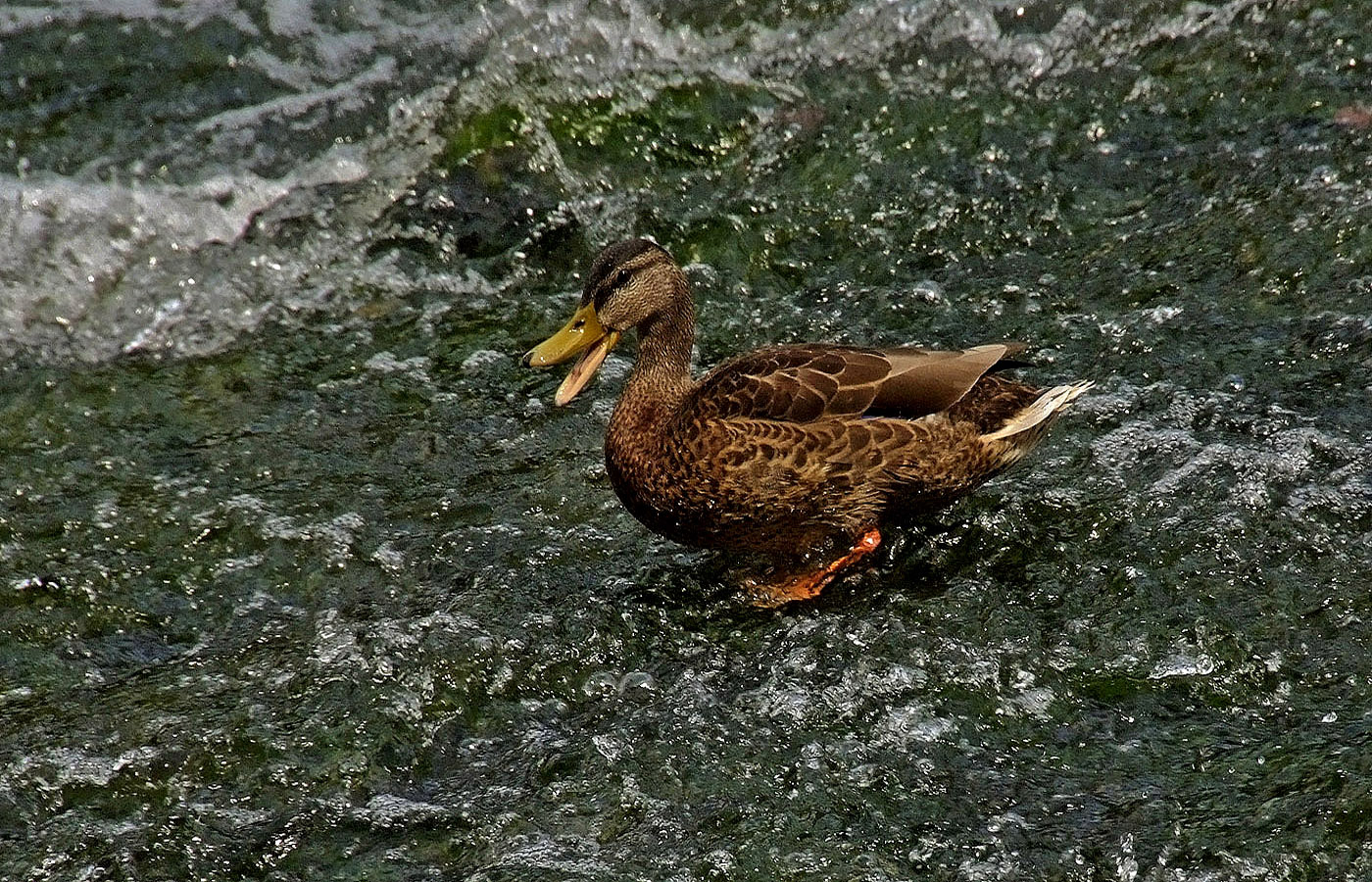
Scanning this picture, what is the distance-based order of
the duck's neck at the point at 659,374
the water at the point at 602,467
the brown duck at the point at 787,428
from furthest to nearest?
the duck's neck at the point at 659,374, the brown duck at the point at 787,428, the water at the point at 602,467

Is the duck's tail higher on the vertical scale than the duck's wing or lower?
lower

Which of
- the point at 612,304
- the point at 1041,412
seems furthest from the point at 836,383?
the point at 612,304

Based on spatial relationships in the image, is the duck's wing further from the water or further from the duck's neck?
the water

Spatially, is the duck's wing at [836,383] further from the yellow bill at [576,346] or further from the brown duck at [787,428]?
the yellow bill at [576,346]

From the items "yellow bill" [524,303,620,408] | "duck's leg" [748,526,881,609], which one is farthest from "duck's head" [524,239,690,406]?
"duck's leg" [748,526,881,609]

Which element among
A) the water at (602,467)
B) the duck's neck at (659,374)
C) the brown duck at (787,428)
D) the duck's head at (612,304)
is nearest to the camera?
the water at (602,467)

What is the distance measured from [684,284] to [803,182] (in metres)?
2.28

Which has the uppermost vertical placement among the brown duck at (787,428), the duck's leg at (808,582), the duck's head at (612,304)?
the duck's head at (612,304)

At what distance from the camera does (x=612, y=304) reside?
5.35 m

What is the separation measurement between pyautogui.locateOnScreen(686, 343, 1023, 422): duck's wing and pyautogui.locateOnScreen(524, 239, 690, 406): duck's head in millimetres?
377

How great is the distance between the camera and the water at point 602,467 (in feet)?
14.3

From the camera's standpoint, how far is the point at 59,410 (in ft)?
21.2

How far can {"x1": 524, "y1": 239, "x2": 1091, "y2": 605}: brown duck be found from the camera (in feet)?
16.4

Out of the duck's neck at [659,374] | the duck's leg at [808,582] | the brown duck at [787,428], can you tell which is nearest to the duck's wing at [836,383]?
the brown duck at [787,428]
